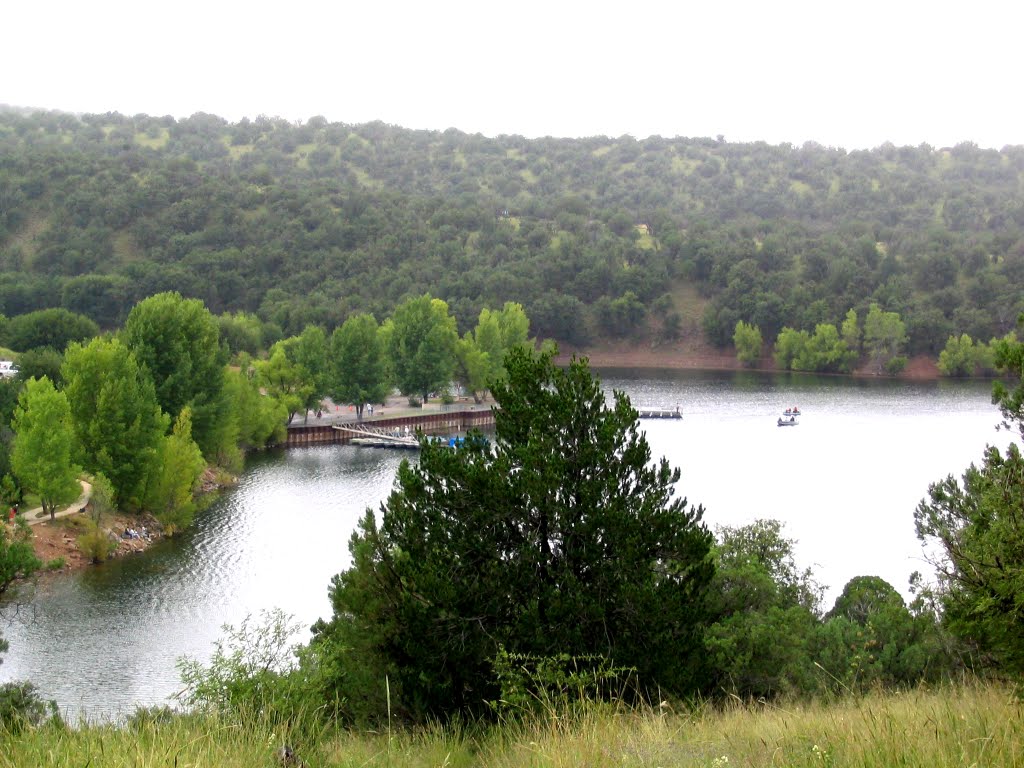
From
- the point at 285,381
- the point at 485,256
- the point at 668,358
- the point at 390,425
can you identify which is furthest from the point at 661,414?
the point at 485,256

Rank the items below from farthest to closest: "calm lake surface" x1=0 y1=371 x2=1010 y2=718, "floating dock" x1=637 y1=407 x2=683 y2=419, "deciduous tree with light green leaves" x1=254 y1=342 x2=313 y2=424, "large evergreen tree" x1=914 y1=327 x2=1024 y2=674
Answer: "floating dock" x1=637 y1=407 x2=683 y2=419 < "deciduous tree with light green leaves" x1=254 y1=342 x2=313 y2=424 < "calm lake surface" x1=0 y1=371 x2=1010 y2=718 < "large evergreen tree" x1=914 y1=327 x2=1024 y2=674

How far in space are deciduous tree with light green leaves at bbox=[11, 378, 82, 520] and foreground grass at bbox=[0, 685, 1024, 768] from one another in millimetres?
29234

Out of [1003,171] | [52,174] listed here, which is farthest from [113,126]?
[1003,171]

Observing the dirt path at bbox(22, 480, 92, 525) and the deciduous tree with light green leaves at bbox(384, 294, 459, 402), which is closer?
the dirt path at bbox(22, 480, 92, 525)

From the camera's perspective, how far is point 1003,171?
184 meters

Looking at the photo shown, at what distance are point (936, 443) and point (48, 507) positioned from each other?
45090mm

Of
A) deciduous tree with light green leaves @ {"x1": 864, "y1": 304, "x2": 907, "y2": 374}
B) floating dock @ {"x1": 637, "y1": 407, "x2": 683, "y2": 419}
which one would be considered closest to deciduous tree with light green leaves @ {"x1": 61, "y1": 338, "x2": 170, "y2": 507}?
floating dock @ {"x1": 637, "y1": 407, "x2": 683, "y2": 419}

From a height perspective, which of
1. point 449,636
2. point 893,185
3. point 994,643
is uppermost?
point 893,185

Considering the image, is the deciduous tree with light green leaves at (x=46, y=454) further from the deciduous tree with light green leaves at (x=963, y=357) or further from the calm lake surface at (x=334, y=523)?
the deciduous tree with light green leaves at (x=963, y=357)

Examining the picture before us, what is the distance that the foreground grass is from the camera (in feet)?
19.7

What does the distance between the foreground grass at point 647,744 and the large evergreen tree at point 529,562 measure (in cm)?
512

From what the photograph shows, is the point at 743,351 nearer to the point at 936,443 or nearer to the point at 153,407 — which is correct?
the point at 936,443

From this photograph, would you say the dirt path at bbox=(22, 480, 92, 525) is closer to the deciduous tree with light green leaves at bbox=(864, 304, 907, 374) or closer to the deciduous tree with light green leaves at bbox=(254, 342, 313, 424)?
the deciduous tree with light green leaves at bbox=(254, 342, 313, 424)

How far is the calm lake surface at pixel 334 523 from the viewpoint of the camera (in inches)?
1043
